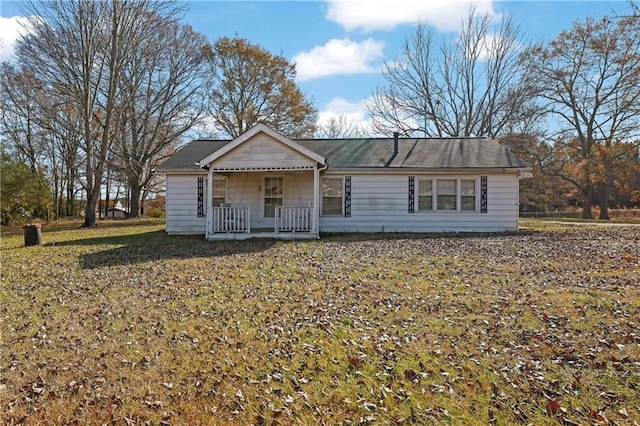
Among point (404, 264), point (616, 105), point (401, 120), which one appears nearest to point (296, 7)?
point (404, 264)

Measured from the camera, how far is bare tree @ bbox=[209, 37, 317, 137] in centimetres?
2861

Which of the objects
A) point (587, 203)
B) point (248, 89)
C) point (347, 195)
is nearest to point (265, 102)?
point (248, 89)

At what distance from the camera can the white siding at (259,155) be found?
42.7ft

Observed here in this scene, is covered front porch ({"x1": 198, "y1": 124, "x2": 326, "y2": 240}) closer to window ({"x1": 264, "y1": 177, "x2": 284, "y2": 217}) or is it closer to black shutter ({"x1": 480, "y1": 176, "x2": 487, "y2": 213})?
window ({"x1": 264, "y1": 177, "x2": 284, "y2": 217})

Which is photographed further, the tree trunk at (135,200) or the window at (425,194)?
the tree trunk at (135,200)

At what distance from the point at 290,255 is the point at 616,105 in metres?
27.4

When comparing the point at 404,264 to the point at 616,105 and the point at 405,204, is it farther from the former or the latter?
the point at 616,105

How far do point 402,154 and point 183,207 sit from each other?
894 cm

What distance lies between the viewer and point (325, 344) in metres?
4.16

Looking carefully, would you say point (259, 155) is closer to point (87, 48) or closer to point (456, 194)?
point (456, 194)

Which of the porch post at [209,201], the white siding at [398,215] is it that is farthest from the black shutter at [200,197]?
the white siding at [398,215]

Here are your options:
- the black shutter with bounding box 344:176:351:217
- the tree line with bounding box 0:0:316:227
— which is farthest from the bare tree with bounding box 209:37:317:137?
the black shutter with bounding box 344:176:351:217

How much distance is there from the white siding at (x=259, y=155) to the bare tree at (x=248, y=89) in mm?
16016

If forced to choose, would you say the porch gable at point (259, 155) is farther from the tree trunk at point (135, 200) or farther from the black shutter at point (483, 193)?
the tree trunk at point (135, 200)
